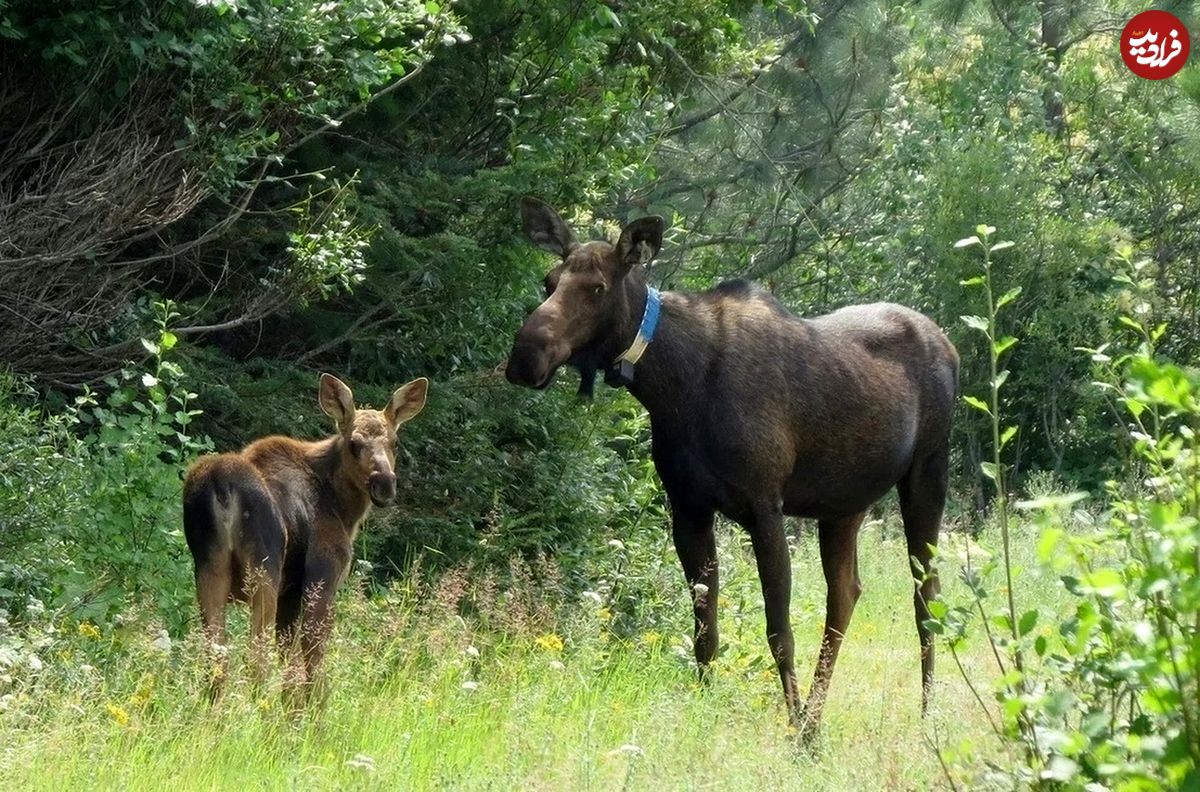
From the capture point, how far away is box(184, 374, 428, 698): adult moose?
772 centimetres

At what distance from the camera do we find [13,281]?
9.65m

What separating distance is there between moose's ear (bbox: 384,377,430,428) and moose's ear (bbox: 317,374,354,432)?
0.24m

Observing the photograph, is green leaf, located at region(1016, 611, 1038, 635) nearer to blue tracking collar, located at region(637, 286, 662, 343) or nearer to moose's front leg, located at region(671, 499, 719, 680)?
moose's front leg, located at region(671, 499, 719, 680)

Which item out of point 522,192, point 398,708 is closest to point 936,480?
point 522,192

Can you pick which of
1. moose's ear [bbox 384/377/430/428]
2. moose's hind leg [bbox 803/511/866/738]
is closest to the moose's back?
moose's hind leg [bbox 803/511/866/738]

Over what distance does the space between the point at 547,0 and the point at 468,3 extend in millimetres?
526

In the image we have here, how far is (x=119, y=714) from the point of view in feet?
21.3

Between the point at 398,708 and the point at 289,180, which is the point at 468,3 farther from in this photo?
the point at 398,708

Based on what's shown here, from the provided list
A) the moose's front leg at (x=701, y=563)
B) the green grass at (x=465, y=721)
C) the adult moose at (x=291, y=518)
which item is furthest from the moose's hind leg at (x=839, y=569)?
the adult moose at (x=291, y=518)

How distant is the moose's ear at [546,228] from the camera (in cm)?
929

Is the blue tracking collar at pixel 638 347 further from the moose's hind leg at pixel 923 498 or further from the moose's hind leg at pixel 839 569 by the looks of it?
the moose's hind leg at pixel 923 498

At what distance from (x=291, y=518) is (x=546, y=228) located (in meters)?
2.20

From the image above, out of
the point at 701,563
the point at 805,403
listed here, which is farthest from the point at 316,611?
the point at 805,403

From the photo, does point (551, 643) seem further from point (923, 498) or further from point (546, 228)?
point (923, 498)
